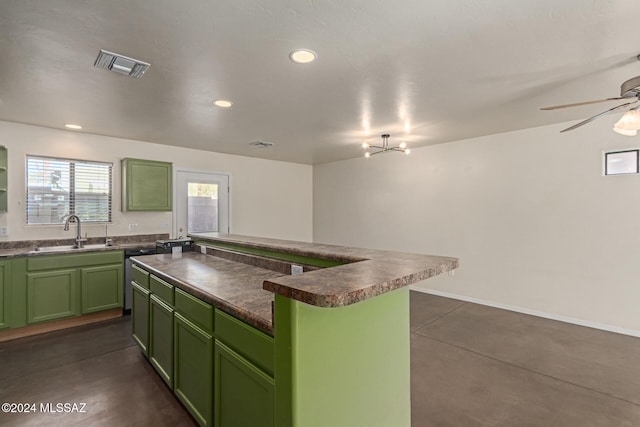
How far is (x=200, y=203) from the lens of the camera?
541cm

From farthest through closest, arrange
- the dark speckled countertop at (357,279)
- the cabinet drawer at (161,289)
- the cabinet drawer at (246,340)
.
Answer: the cabinet drawer at (161,289)
the cabinet drawer at (246,340)
the dark speckled countertop at (357,279)

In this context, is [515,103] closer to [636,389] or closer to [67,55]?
[636,389]

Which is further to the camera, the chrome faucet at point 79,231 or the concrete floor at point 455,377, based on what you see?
the chrome faucet at point 79,231

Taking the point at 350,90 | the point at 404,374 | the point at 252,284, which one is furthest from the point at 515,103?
the point at 252,284

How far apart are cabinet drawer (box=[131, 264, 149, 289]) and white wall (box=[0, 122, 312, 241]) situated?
6.38 ft

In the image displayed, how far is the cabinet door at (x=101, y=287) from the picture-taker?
145 inches

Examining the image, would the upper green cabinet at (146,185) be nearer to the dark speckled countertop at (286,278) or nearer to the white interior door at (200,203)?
the white interior door at (200,203)

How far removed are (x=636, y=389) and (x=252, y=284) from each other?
10.2 feet

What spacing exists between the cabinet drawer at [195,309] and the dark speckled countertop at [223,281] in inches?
1.6

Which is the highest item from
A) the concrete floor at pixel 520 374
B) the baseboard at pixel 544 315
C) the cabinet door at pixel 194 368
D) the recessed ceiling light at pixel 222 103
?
the recessed ceiling light at pixel 222 103

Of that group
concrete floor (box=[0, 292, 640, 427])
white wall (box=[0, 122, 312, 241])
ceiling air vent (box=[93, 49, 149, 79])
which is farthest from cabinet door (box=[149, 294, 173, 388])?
white wall (box=[0, 122, 312, 241])

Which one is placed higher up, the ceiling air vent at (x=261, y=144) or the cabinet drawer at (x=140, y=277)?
the ceiling air vent at (x=261, y=144)

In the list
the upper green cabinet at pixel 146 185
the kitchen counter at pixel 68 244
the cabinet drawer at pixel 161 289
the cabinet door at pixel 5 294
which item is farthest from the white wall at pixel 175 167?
the cabinet drawer at pixel 161 289

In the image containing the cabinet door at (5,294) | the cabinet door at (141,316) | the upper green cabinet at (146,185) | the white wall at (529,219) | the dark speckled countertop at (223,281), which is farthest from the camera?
the upper green cabinet at (146,185)
